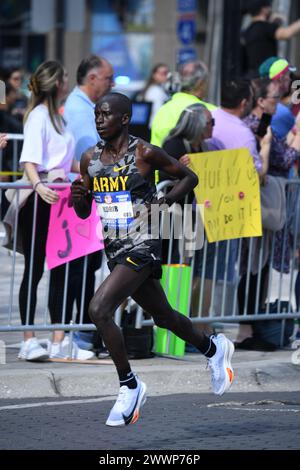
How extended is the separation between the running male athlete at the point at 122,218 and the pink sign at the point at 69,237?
1.74 m

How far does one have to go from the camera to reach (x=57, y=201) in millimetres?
8875

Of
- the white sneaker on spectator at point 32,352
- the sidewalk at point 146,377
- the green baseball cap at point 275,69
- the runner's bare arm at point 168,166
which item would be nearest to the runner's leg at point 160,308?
the runner's bare arm at point 168,166

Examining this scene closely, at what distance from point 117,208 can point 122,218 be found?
0.06 metres

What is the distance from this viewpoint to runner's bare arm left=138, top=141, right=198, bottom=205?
7.12 meters

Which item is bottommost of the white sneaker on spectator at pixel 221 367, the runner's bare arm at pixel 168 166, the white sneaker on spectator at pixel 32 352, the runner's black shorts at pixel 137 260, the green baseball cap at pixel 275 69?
the white sneaker on spectator at pixel 32 352

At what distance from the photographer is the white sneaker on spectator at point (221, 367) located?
751 cm

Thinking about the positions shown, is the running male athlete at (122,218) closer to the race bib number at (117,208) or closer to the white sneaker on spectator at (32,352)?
the race bib number at (117,208)

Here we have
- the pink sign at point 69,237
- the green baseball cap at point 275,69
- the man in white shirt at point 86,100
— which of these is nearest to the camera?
the pink sign at point 69,237

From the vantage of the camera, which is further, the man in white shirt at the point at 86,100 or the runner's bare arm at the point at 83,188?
the man in white shirt at the point at 86,100

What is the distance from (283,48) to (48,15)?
6.49 metres

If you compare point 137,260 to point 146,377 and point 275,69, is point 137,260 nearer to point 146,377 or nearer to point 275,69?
point 146,377

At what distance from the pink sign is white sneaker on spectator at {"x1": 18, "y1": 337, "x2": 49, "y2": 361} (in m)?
0.56

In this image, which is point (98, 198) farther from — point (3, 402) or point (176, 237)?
point (176, 237)

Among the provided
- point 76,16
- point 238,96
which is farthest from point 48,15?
point 238,96
